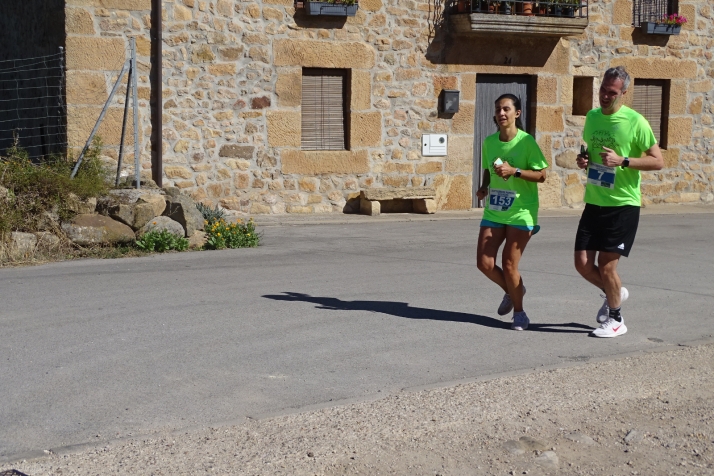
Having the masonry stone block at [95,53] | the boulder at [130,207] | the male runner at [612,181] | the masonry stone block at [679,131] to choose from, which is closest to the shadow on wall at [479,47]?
the masonry stone block at [679,131]

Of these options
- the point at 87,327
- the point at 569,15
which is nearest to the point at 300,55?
the point at 569,15

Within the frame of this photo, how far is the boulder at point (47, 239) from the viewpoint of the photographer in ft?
33.9

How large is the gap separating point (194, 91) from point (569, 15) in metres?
6.17

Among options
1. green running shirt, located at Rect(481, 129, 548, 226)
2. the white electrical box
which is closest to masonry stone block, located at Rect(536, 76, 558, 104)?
the white electrical box

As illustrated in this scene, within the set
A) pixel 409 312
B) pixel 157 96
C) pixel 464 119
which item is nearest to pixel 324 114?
pixel 464 119

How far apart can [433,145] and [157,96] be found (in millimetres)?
4337

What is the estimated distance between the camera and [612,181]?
680 centimetres

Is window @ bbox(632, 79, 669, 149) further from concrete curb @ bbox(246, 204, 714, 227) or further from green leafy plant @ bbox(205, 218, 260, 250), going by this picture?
green leafy plant @ bbox(205, 218, 260, 250)

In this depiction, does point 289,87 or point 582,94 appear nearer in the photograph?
point 289,87

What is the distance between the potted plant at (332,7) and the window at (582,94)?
451cm

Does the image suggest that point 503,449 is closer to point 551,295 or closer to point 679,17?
point 551,295

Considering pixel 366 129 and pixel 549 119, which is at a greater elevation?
pixel 549 119

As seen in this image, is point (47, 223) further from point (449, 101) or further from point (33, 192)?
point (449, 101)

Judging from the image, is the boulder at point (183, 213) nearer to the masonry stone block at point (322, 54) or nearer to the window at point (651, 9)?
the masonry stone block at point (322, 54)
